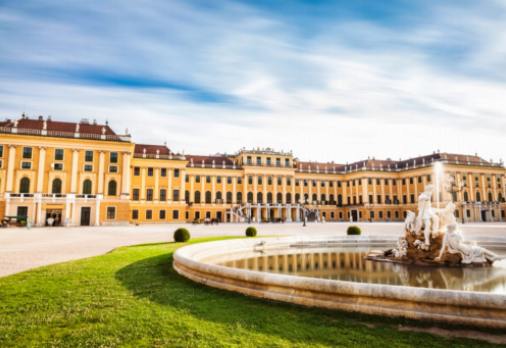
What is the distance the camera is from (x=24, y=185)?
1654 inches

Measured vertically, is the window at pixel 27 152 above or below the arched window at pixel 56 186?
above

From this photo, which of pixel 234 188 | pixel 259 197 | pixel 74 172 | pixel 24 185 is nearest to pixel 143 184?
pixel 74 172

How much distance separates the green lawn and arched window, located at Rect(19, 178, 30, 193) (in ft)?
135

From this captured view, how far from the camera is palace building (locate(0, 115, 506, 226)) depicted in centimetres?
4212

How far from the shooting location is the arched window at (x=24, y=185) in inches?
1646

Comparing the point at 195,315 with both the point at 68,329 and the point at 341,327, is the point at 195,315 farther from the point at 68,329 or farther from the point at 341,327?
the point at 341,327

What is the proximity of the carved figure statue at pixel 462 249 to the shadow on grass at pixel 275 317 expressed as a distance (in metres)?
6.52

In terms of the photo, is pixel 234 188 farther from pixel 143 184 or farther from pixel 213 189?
pixel 143 184

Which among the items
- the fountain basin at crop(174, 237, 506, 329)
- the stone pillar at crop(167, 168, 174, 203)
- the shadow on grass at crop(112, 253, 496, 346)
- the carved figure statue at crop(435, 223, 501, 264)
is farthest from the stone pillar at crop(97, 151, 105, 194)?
the carved figure statue at crop(435, 223, 501, 264)

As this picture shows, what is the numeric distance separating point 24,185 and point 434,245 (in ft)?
152

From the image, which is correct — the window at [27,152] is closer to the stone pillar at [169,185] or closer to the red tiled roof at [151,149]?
the red tiled roof at [151,149]

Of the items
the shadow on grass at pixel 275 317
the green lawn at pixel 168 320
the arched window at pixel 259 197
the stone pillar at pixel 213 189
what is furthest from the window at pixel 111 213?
the shadow on grass at pixel 275 317

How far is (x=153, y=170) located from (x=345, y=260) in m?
47.2

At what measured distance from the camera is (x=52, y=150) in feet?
143
